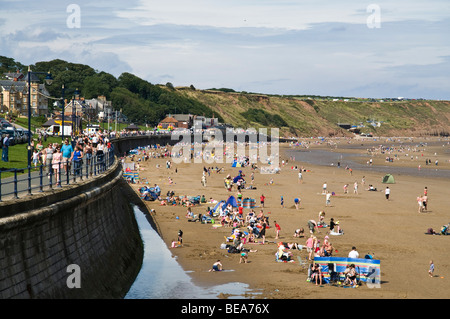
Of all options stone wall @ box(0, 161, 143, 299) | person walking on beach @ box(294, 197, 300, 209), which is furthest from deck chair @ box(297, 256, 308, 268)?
person walking on beach @ box(294, 197, 300, 209)

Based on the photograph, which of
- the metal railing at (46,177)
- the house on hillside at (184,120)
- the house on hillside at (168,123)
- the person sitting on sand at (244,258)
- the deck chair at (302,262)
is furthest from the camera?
the house on hillside at (184,120)

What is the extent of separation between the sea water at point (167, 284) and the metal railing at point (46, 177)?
4.42 m

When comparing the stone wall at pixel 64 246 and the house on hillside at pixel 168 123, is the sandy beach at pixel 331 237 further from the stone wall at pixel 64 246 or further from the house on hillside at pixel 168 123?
the house on hillside at pixel 168 123

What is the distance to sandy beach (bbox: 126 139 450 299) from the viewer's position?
21.0 m

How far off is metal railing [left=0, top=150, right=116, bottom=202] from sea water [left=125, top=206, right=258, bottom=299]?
4.42 metres

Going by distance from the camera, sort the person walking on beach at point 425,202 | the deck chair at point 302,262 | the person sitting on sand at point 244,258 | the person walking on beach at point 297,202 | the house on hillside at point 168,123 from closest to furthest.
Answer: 1. the deck chair at point 302,262
2. the person sitting on sand at point 244,258
3. the person walking on beach at point 425,202
4. the person walking on beach at point 297,202
5. the house on hillside at point 168,123

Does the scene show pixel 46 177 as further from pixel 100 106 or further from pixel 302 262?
pixel 100 106

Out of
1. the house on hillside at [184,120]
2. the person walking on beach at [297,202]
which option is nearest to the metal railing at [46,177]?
the person walking on beach at [297,202]

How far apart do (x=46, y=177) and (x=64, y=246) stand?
6373mm

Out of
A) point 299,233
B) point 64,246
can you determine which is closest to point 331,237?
point 299,233

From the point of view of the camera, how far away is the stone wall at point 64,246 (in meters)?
12.9

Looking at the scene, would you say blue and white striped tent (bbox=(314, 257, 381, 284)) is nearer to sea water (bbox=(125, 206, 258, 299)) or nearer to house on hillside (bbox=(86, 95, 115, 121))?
sea water (bbox=(125, 206, 258, 299))
